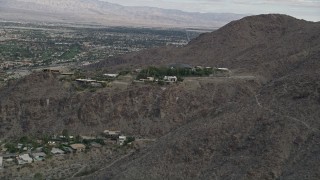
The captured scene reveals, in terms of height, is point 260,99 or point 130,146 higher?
point 260,99

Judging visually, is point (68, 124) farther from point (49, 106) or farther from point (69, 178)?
point (69, 178)

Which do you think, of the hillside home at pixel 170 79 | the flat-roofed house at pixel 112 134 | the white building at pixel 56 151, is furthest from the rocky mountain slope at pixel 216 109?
the white building at pixel 56 151

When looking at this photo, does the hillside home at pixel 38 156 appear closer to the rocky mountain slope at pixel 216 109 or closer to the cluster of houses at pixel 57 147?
the cluster of houses at pixel 57 147

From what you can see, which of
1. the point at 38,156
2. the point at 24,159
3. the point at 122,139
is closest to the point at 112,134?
the point at 122,139

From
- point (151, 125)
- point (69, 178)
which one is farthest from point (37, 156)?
point (151, 125)

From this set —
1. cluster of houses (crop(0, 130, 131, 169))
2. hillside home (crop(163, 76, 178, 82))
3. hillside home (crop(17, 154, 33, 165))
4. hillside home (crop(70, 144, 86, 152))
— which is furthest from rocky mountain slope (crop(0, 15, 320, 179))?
hillside home (crop(17, 154, 33, 165))
